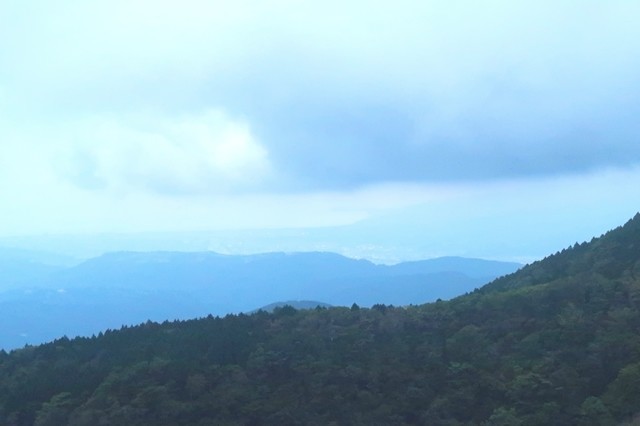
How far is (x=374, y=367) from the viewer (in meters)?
28.6

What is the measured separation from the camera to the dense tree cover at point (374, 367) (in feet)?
82.0

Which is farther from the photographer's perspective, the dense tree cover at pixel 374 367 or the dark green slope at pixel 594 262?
the dark green slope at pixel 594 262

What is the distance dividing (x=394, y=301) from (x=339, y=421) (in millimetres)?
154991

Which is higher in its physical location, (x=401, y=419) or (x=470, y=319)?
(x=470, y=319)

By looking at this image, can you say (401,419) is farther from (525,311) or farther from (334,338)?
(525,311)

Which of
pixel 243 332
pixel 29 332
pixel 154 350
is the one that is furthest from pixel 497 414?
pixel 29 332

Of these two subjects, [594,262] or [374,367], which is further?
[594,262]

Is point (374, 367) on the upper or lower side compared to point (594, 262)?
lower

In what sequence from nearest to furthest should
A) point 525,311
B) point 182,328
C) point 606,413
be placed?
1. point 606,413
2. point 525,311
3. point 182,328

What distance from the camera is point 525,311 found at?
32.2m

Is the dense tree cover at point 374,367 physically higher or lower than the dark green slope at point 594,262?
lower

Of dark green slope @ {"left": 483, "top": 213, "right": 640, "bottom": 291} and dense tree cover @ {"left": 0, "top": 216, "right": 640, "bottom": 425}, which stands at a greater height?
dark green slope @ {"left": 483, "top": 213, "right": 640, "bottom": 291}

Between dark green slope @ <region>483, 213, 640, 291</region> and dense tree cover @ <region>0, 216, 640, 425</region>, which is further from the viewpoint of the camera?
dark green slope @ <region>483, 213, 640, 291</region>

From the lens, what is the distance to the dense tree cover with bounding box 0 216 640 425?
82.0 ft
